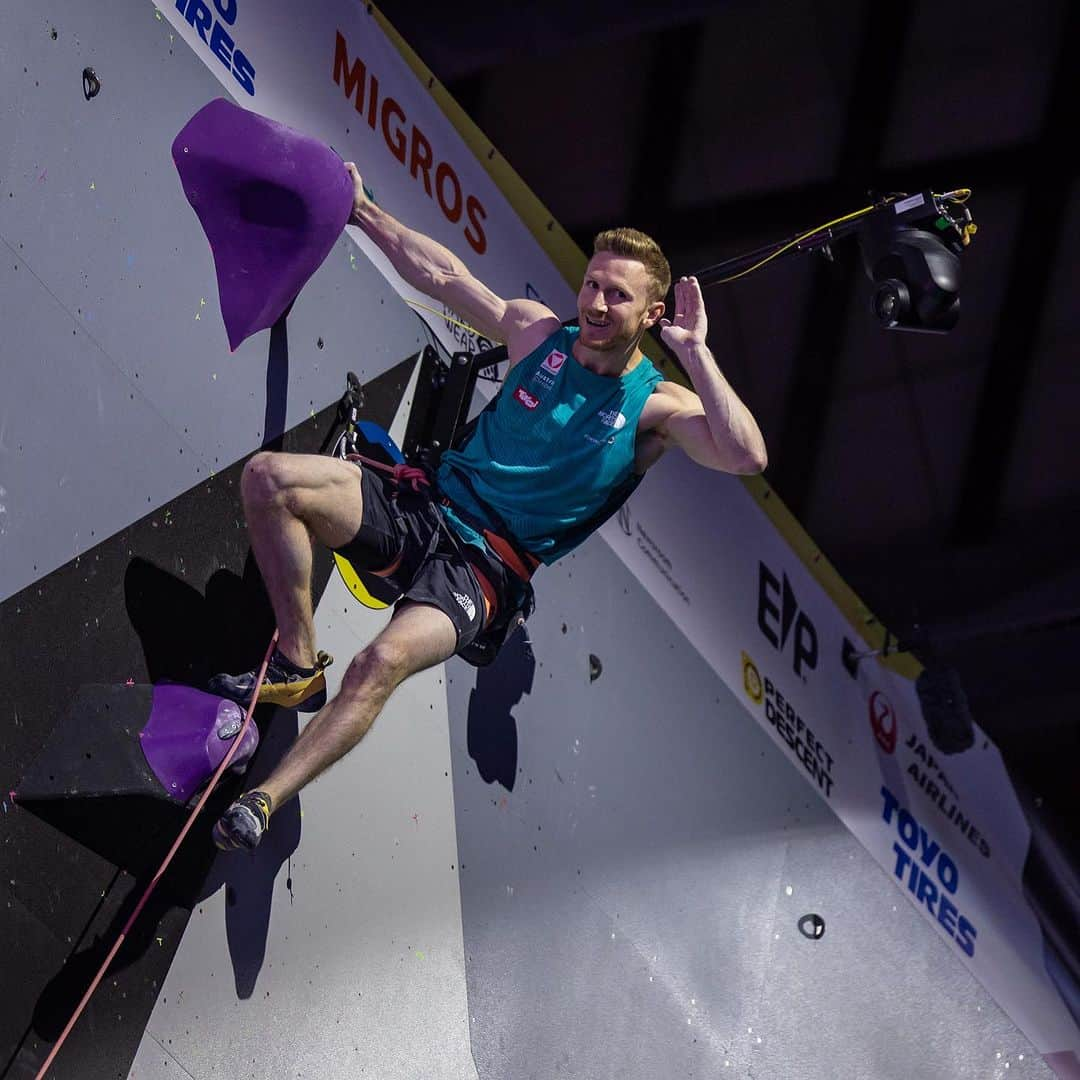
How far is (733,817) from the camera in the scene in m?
4.50

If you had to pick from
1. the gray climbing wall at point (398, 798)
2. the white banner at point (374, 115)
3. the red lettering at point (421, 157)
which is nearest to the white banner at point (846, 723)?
the gray climbing wall at point (398, 798)

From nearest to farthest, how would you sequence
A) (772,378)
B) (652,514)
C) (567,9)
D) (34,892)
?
(34,892) → (652,514) → (567,9) → (772,378)

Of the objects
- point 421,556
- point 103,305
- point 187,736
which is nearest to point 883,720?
point 421,556

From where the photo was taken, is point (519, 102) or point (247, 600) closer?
point (247, 600)

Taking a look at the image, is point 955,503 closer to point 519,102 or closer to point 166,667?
point 519,102

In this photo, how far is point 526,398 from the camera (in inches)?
115

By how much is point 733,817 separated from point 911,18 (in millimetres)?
4605

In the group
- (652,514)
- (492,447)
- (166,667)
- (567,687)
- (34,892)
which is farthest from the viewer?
(652,514)

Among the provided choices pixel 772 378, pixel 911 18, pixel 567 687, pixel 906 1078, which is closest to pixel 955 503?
pixel 772 378

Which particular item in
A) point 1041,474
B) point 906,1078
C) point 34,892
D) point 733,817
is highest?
point 34,892

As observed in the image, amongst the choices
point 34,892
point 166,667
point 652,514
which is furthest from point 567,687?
point 34,892

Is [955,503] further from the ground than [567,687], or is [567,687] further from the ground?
[567,687]

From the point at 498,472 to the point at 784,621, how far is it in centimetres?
244

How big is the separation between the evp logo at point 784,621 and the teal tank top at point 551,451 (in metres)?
2.14
